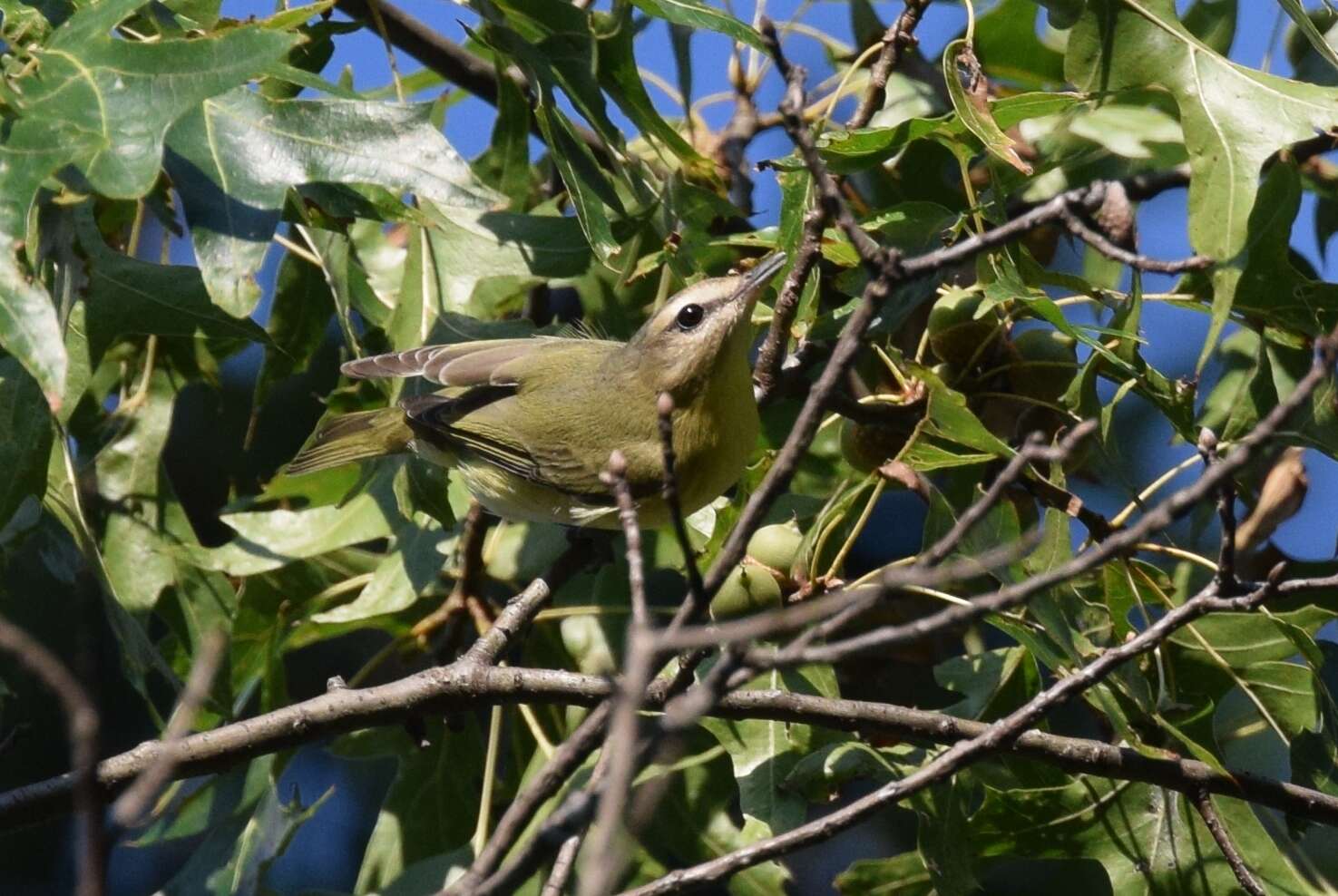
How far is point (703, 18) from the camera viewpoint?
2.90m

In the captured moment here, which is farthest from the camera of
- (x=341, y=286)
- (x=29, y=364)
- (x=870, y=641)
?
(x=341, y=286)

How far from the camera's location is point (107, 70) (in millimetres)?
2635

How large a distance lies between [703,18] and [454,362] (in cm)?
113

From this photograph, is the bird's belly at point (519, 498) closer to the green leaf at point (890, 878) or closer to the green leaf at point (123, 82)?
the green leaf at point (890, 878)

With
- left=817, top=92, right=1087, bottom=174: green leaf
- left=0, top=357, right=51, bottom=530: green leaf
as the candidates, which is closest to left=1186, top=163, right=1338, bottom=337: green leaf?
left=817, top=92, right=1087, bottom=174: green leaf

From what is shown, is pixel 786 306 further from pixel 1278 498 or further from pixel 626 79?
pixel 1278 498

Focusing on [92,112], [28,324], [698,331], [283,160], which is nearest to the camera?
[28,324]

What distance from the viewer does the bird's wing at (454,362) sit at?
337 cm

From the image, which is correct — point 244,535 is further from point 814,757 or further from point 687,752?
point 814,757

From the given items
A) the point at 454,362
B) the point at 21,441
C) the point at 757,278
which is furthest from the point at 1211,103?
the point at 21,441

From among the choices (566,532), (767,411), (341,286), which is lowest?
(566,532)

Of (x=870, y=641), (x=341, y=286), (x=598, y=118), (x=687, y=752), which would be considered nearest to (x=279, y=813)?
(x=687, y=752)

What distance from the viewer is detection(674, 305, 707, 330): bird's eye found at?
3.34 m

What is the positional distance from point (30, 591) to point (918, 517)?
2.63 metres
